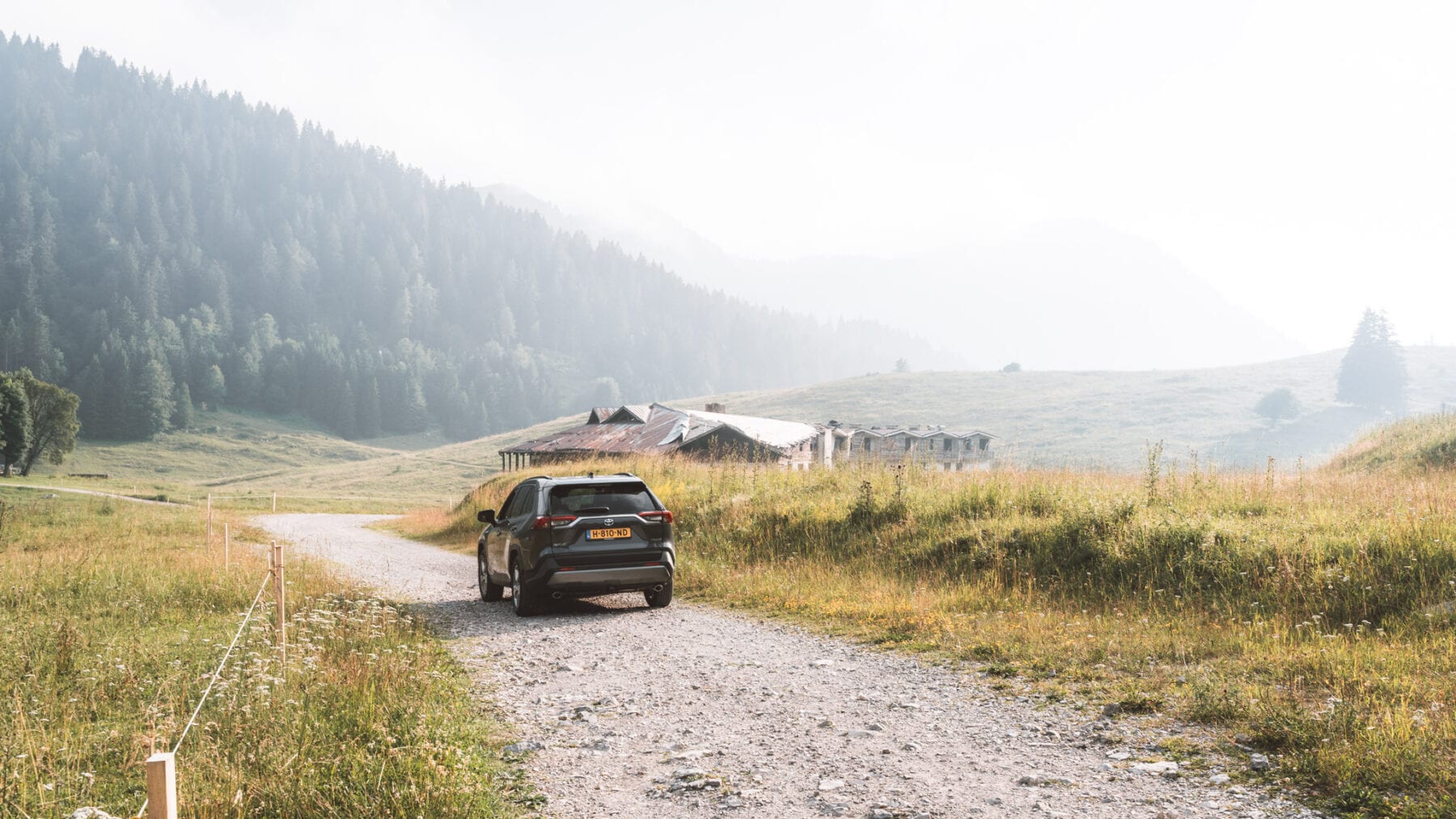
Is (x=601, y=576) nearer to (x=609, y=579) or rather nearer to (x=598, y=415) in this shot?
(x=609, y=579)

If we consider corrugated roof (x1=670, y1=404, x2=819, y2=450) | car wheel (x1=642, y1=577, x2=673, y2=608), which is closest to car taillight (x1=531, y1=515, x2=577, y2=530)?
car wheel (x1=642, y1=577, x2=673, y2=608)

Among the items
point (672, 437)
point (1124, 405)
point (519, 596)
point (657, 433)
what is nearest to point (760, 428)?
point (672, 437)

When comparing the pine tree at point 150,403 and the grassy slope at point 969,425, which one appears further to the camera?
the pine tree at point 150,403

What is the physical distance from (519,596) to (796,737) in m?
6.93

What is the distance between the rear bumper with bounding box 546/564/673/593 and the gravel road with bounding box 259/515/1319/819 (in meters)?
1.12

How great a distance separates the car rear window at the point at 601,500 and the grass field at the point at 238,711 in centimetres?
258

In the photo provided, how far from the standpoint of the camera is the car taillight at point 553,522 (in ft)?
39.4

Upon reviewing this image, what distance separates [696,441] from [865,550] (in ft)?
140

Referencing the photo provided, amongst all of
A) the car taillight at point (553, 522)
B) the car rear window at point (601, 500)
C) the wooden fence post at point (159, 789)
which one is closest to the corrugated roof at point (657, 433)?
the car rear window at point (601, 500)

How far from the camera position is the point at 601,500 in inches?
500

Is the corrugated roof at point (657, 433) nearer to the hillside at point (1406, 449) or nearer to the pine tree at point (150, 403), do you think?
the hillside at point (1406, 449)

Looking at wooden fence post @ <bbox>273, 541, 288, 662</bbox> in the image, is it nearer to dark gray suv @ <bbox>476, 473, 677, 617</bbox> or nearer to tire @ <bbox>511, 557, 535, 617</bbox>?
dark gray suv @ <bbox>476, 473, 677, 617</bbox>

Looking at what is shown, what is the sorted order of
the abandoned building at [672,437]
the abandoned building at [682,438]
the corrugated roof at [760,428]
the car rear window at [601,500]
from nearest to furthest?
1. the car rear window at [601,500]
2. the abandoned building at [682,438]
3. the abandoned building at [672,437]
4. the corrugated roof at [760,428]

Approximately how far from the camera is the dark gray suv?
1202 centimetres
